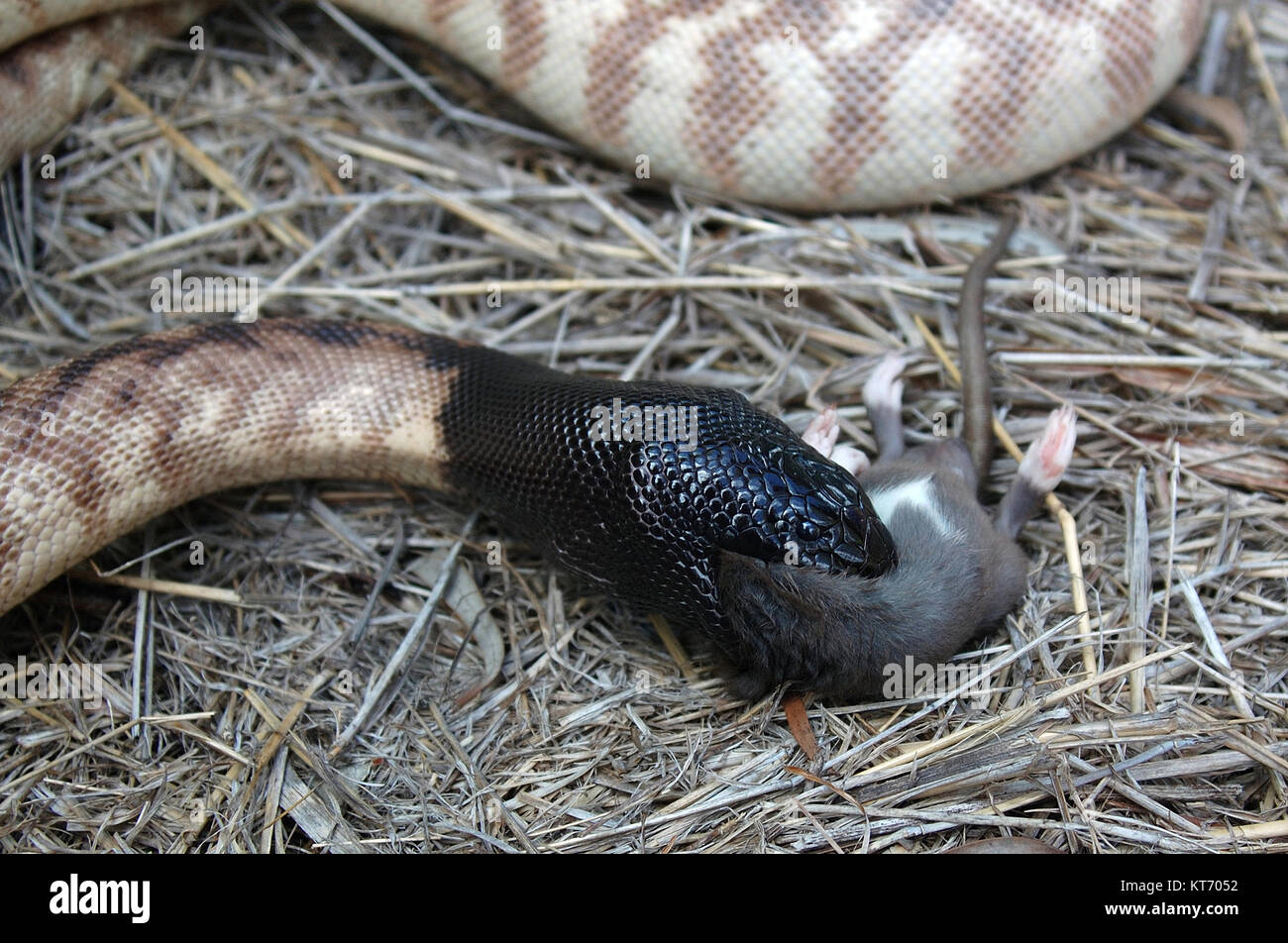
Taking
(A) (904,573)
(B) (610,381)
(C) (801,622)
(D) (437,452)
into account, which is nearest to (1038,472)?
(A) (904,573)

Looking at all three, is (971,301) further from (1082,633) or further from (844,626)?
(844,626)

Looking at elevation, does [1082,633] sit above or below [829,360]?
below

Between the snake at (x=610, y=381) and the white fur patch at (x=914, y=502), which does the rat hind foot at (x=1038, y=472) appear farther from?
the snake at (x=610, y=381)

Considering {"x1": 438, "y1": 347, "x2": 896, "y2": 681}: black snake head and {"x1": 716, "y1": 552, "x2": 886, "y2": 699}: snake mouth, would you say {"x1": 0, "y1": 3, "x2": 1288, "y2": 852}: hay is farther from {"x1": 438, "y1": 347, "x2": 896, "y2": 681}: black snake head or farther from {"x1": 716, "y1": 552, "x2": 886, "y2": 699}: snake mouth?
{"x1": 438, "y1": 347, "x2": 896, "y2": 681}: black snake head

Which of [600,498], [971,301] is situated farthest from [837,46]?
[600,498]

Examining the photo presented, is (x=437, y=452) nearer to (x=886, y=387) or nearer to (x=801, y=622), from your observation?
(x=801, y=622)

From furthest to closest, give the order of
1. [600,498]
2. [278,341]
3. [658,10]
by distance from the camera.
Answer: [658,10], [278,341], [600,498]

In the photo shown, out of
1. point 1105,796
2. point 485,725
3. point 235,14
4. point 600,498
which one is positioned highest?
point 235,14
